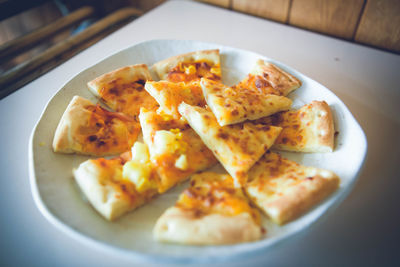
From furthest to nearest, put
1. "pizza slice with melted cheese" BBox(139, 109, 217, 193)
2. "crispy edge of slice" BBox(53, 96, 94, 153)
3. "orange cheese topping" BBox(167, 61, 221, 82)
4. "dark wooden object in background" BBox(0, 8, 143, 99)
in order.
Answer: "dark wooden object in background" BBox(0, 8, 143, 99) → "orange cheese topping" BBox(167, 61, 221, 82) → "crispy edge of slice" BBox(53, 96, 94, 153) → "pizza slice with melted cheese" BBox(139, 109, 217, 193)

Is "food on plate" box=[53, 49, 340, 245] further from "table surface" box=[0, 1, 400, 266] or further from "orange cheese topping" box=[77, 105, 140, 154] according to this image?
"table surface" box=[0, 1, 400, 266]

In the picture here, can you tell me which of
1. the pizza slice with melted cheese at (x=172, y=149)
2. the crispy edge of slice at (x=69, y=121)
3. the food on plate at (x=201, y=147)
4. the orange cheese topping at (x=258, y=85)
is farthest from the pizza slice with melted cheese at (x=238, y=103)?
the crispy edge of slice at (x=69, y=121)

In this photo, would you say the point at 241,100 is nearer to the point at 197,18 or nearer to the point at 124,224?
the point at 124,224

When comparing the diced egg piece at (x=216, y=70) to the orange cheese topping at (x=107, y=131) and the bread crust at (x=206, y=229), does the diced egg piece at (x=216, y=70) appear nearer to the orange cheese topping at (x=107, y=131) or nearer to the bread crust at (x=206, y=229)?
the orange cheese topping at (x=107, y=131)

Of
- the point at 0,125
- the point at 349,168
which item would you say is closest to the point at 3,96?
the point at 0,125

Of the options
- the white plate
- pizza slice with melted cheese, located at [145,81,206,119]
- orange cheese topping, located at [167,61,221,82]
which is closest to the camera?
the white plate

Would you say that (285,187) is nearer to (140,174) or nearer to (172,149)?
(172,149)

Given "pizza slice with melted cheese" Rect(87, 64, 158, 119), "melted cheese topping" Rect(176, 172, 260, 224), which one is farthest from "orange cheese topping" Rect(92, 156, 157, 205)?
"pizza slice with melted cheese" Rect(87, 64, 158, 119)
